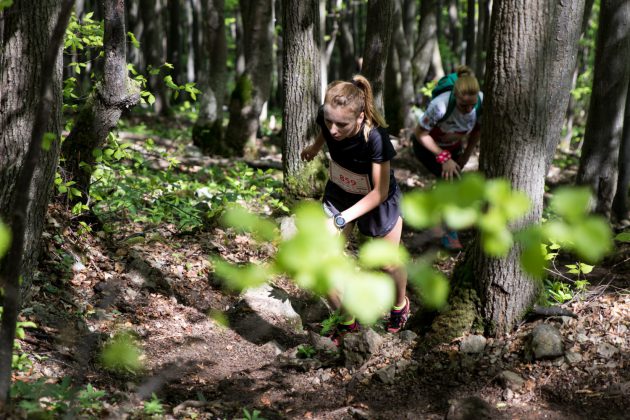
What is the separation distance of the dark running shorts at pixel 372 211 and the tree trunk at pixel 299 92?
2407mm

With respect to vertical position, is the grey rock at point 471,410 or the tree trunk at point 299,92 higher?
the tree trunk at point 299,92

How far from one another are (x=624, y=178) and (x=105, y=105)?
6360 millimetres

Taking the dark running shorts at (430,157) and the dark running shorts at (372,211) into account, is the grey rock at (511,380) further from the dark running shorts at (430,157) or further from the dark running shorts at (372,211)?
the dark running shorts at (430,157)

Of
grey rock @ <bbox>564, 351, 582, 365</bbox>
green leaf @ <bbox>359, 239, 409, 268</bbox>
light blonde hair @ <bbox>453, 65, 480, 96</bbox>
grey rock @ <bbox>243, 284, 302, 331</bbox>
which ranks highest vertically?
green leaf @ <bbox>359, 239, 409, 268</bbox>

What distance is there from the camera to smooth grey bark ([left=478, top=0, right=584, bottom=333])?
3.76 m

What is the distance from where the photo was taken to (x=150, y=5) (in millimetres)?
16641

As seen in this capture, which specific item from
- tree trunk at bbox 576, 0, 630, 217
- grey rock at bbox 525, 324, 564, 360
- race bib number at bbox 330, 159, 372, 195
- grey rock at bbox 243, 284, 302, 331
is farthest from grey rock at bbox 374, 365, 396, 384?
tree trunk at bbox 576, 0, 630, 217

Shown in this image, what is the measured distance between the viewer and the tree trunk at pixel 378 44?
8758mm

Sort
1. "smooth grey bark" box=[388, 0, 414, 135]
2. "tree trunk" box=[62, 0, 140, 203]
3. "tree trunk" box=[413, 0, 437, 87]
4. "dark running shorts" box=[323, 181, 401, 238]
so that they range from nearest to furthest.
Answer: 1. "dark running shorts" box=[323, 181, 401, 238]
2. "tree trunk" box=[62, 0, 140, 203]
3. "smooth grey bark" box=[388, 0, 414, 135]
4. "tree trunk" box=[413, 0, 437, 87]

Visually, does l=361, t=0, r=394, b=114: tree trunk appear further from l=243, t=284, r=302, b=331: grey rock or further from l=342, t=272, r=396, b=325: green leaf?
l=342, t=272, r=396, b=325: green leaf

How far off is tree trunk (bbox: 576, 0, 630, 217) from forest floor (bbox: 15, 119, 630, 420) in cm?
214

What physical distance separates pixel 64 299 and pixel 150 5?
45.1 feet

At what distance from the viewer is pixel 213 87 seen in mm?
12992

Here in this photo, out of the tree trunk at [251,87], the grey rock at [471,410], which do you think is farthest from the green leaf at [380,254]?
the tree trunk at [251,87]
